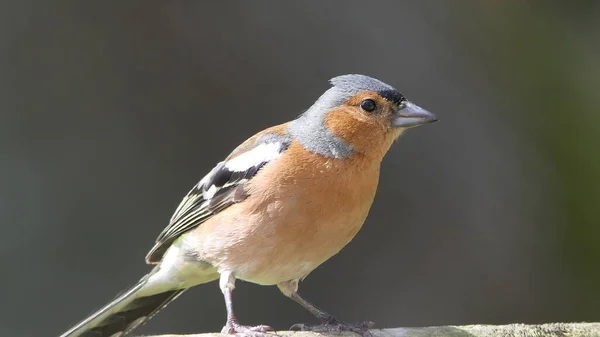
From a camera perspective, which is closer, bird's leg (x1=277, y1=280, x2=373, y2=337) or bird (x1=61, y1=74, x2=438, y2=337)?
bird (x1=61, y1=74, x2=438, y2=337)

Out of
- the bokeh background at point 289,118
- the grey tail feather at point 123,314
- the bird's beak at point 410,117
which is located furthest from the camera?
the bokeh background at point 289,118

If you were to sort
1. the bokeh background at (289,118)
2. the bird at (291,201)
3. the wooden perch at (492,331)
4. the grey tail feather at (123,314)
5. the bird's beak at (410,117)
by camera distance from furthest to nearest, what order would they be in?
the bokeh background at (289,118)
the grey tail feather at (123,314)
the bird's beak at (410,117)
the bird at (291,201)
the wooden perch at (492,331)

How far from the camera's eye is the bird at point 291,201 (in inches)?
143

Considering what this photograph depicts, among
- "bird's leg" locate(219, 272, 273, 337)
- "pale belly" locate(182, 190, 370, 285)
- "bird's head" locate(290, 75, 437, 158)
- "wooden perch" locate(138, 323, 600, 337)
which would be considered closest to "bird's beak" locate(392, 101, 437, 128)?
"bird's head" locate(290, 75, 437, 158)

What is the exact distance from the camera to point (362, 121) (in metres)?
3.83

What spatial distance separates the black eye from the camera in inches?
151

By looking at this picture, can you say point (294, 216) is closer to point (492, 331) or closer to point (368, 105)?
point (368, 105)

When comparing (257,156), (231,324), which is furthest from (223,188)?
(231,324)

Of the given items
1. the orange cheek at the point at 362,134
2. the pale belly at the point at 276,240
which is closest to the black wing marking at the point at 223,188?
the pale belly at the point at 276,240

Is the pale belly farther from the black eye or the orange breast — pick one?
the black eye

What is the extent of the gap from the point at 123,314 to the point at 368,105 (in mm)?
1819

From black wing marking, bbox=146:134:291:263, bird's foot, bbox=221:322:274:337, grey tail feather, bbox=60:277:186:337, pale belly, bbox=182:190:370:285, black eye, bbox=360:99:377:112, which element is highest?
black eye, bbox=360:99:377:112

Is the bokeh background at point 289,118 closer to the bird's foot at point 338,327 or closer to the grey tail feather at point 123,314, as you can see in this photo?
the grey tail feather at point 123,314

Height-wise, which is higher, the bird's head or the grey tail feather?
the bird's head
